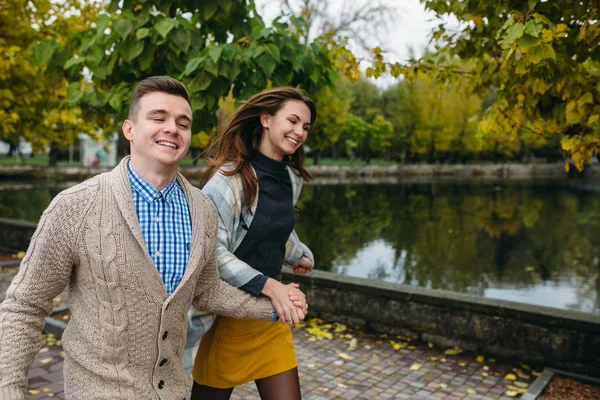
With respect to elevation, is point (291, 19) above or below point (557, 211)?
above

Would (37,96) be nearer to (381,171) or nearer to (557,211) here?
(557,211)

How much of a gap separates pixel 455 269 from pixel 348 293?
7071mm

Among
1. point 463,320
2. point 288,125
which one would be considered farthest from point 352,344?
point 288,125

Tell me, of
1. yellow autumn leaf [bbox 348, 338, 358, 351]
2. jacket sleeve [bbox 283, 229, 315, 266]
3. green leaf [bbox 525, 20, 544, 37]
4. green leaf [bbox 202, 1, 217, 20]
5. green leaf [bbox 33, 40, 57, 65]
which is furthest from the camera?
yellow autumn leaf [bbox 348, 338, 358, 351]

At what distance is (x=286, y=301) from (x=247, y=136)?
1002mm

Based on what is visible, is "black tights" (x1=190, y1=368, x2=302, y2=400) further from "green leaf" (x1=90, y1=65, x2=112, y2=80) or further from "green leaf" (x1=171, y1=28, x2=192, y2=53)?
"green leaf" (x1=90, y1=65, x2=112, y2=80)

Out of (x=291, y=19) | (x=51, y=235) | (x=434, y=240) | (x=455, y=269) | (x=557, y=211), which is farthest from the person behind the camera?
(x=557, y=211)

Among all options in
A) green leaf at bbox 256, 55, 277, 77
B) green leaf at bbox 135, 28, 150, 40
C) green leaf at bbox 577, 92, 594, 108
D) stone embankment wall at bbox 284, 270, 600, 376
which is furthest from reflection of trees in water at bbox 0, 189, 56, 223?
green leaf at bbox 577, 92, 594, 108

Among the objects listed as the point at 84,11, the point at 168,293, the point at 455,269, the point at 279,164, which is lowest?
the point at 455,269

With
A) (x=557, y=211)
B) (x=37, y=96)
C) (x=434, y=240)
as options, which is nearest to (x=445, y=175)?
(x=557, y=211)

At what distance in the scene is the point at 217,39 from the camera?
17.4 ft

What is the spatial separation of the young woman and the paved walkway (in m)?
2.04

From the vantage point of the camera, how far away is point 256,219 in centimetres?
289

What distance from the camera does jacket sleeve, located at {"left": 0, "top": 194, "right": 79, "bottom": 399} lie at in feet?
6.00
